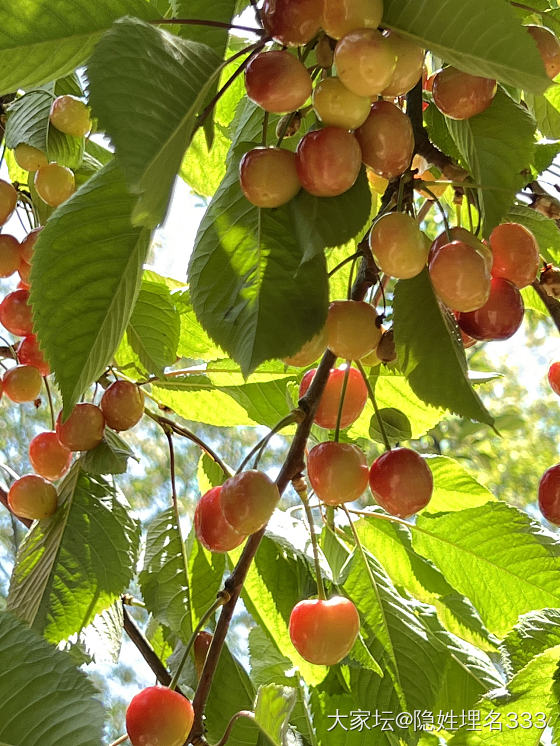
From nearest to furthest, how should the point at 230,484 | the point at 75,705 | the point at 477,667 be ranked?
→ the point at 75,705
the point at 230,484
the point at 477,667

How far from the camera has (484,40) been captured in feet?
1.12

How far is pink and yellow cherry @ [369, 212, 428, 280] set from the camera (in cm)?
42

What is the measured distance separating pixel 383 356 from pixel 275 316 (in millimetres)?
132

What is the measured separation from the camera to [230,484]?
1.62 feet

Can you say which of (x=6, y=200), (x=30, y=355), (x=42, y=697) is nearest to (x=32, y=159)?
(x=6, y=200)

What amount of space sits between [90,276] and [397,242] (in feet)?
0.51

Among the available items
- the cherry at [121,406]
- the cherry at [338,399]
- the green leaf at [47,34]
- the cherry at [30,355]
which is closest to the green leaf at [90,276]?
the green leaf at [47,34]

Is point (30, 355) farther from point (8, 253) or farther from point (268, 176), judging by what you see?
point (268, 176)

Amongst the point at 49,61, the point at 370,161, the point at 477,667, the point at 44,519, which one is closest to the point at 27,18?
the point at 49,61

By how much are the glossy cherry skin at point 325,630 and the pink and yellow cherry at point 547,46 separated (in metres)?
0.34

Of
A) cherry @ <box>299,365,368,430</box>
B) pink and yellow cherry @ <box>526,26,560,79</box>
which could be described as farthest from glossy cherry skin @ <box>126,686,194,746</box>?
pink and yellow cherry @ <box>526,26,560,79</box>

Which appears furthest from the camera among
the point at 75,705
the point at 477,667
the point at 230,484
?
the point at 477,667

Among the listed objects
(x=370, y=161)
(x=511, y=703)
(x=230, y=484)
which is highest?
(x=370, y=161)

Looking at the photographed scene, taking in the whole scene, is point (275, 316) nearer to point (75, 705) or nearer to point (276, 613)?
point (75, 705)
